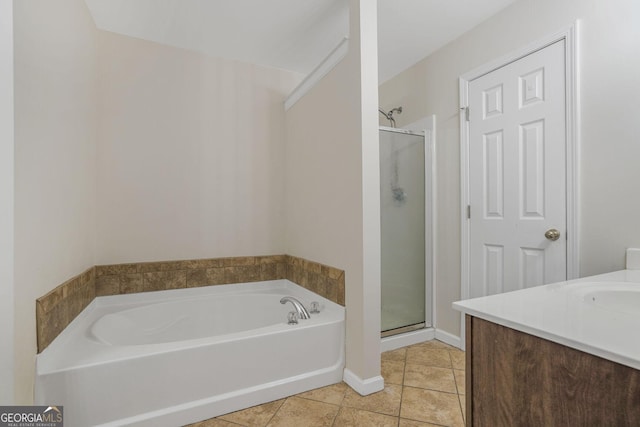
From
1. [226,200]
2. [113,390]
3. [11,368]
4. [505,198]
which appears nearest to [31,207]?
[11,368]

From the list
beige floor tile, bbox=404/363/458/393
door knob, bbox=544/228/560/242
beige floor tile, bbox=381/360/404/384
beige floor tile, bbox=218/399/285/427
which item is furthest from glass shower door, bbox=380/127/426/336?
beige floor tile, bbox=218/399/285/427

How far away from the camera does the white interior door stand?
1760mm

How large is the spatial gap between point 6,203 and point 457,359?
2.60 meters

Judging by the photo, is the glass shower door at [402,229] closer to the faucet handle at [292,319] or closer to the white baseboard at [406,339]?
the white baseboard at [406,339]

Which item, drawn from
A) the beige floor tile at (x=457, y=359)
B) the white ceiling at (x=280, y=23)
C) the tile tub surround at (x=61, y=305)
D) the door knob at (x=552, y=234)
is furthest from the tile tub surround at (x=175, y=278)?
the white ceiling at (x=280, y=23)

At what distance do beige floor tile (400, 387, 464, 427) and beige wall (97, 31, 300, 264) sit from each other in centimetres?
163

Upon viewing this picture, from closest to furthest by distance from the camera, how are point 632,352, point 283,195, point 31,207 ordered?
point 632,352 < point 31,207 < point 283,195

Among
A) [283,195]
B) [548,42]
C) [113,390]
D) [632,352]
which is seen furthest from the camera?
[283,195]

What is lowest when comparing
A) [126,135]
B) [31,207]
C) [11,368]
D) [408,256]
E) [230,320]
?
[230,320]

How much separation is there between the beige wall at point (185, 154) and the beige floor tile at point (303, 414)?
1.38 meters

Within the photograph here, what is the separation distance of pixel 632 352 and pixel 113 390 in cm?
182

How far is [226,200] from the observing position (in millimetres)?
2658

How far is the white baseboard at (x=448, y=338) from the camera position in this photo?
234 cm

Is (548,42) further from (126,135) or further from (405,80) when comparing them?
(126,135)
